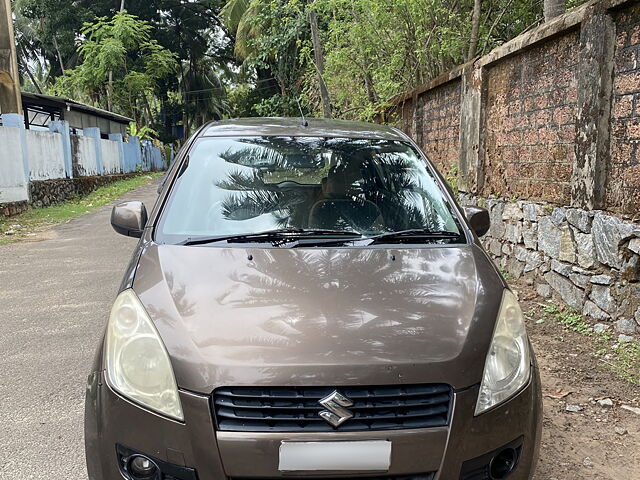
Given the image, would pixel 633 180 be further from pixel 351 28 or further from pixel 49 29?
pixel 49 29

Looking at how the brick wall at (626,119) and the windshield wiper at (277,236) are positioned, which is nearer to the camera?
the windshield wiper at (277,236)

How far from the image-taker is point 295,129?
319 cm

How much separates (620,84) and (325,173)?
94.7 inches

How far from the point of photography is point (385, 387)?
1.68 metres

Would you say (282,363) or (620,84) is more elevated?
(620,84)

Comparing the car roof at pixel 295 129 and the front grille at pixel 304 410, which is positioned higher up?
the car roof at pixel 295 129

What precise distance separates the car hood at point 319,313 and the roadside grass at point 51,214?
26.2 ft

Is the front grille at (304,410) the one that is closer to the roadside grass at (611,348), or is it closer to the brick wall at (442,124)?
the roadside grass at (611,348)

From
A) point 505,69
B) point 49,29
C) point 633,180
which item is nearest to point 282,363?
point 633,180

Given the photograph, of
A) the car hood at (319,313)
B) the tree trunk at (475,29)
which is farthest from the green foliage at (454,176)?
the car hood at (319,313)

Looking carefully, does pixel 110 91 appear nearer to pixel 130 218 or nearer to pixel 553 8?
pixel 553 8

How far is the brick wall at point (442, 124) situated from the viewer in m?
6.91

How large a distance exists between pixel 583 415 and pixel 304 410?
6.87ft

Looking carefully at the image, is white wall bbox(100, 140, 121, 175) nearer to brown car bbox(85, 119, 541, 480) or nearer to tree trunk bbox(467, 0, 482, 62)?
tree trunk bbox(467, 0, 482, 62)
